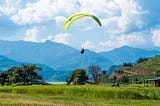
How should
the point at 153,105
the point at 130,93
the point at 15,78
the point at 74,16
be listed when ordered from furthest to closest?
1. the point at 15,78
2. the point at 130,93
3. the point at 153,105
4. the point at 74,16

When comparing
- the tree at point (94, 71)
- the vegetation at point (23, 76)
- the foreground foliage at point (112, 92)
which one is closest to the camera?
the foreground foliage at point (112, 92)

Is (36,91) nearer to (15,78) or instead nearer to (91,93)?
(91,93)

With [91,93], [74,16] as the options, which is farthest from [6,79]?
[74,16]

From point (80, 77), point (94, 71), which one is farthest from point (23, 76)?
point (94, 71)

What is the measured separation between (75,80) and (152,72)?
42.1 meters

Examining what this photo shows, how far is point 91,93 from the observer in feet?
193

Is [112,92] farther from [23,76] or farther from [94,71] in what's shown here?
[94,71]

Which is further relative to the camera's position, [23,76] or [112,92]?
A: [23,76]

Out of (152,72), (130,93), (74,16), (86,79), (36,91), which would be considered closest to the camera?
(74,16)

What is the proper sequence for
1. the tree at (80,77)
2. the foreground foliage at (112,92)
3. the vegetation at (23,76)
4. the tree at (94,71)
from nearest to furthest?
the foreground foliage at (112,92) → the vegetation at (23,76) → the tree at (80,77) → the tree at (94,71)

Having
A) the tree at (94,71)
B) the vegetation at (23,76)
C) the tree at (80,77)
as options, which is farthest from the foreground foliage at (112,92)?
the tree at (94,71)

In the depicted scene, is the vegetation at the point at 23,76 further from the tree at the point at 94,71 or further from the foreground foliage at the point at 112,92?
the foreground foliage at the point at 112,92

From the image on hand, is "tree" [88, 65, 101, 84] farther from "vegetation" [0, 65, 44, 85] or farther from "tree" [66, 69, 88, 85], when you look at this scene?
"vegetation" [0, 65, 44, 85]

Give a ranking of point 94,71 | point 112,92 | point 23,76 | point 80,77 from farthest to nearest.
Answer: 1. point 94,71
2. point 80,77
3. point 23,76
4. point 112,92
